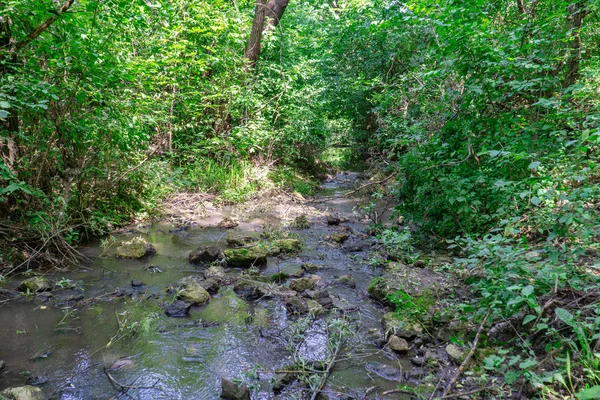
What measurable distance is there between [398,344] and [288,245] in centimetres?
292

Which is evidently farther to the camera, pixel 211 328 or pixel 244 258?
pixel 244 258

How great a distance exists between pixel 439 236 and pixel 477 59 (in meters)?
2.50

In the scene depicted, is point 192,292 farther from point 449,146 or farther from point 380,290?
point 449,146

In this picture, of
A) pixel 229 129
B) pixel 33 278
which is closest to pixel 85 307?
pixel 33 278

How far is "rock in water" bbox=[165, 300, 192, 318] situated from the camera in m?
3.69

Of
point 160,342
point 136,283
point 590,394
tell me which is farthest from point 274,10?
point 590,394

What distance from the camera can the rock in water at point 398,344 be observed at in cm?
312

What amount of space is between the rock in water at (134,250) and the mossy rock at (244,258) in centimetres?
124

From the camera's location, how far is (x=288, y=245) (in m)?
5.81

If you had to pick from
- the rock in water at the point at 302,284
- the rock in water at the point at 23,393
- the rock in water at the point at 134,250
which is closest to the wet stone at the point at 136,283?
the rock in water at the point at 134,250

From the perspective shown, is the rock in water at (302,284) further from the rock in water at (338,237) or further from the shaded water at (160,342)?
the rock in water at (338,237)

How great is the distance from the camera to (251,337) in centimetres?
337

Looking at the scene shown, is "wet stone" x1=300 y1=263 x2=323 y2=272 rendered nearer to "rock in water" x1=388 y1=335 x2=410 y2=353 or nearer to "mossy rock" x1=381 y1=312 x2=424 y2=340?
"mossy rock" x1=381 y1=312 x2=424 y2=340

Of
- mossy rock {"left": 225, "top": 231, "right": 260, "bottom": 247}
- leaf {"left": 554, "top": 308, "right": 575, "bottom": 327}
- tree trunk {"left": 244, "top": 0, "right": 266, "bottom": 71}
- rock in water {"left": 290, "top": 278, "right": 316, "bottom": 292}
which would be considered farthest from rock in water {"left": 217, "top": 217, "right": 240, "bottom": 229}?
leaf {"left": 554, "top": 308, "right": 575, "bottom": 327}
